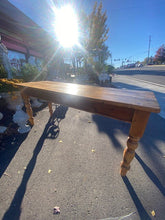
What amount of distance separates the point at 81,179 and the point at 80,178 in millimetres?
20

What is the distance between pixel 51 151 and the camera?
184 cm

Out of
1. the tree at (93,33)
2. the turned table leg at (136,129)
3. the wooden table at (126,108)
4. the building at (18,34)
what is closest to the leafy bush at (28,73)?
the building at (18,34)

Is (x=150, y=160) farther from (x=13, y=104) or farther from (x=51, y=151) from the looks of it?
(x=13, y=104)

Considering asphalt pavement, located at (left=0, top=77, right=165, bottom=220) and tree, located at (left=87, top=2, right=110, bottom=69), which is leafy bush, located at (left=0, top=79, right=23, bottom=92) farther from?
tree, located at (left=87, top=2, right=110, bottom=69)

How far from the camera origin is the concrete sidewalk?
107 centimetres

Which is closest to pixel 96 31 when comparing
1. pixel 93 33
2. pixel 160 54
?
pixel 93 33

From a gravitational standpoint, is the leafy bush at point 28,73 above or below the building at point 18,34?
below

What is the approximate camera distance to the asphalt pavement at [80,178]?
1067 mm

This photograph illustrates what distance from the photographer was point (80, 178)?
1376 mm


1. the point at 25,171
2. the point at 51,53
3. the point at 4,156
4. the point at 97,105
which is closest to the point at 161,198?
the point at 97,105

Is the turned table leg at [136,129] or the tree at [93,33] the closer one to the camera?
the turned table leg at [136,129]

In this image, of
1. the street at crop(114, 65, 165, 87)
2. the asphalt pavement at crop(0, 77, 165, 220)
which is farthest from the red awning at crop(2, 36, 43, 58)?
the street at crop(114, 65, 165, 87)

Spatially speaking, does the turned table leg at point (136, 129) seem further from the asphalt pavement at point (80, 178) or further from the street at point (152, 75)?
the street at point (152, 75)

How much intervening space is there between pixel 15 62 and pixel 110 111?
318 inches
